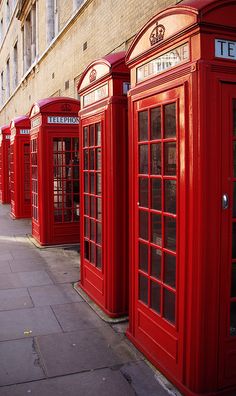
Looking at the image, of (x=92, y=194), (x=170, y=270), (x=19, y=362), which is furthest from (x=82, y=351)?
(x=92, y=194)

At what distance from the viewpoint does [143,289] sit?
3924mm

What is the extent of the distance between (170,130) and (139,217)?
94 cm

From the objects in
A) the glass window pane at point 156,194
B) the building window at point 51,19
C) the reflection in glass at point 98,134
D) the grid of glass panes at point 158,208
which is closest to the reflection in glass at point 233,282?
the grid of glass panes at point 158,208

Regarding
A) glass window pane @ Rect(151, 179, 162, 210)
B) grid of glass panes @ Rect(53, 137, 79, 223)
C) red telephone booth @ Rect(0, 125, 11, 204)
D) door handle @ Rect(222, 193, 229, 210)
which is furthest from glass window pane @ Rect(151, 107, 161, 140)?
red telephone booth @ Rect(0, 125, 11, 204)

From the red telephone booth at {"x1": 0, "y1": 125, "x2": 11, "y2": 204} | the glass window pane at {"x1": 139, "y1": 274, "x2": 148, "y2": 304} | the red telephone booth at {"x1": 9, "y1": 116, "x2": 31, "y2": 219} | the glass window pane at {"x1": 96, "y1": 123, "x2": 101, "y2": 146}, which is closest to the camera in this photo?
the glass window pane at {"x1": 139, "y1": 274, "x2": 148, "y2": 304}

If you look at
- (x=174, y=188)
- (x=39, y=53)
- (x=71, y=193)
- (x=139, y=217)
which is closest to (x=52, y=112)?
(x=71, y=193)

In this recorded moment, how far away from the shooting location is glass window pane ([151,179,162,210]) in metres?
3.57

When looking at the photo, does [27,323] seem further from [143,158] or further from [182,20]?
[182,20]

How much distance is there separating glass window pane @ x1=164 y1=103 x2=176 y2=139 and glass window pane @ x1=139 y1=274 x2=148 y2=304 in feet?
4.34

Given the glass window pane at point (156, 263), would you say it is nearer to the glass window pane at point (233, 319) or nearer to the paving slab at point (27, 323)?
the glass window pane at point (233, 319)

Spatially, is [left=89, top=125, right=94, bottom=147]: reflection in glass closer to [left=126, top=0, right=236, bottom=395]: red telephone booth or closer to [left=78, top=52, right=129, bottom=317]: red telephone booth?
[left=78, top=52, right=129, bottom=317]: red telephone booth

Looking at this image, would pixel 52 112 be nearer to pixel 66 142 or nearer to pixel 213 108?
pixel 66 142

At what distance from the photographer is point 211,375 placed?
3.11 metres

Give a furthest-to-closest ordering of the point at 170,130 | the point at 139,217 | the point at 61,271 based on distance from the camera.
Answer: the point at 61,271
the point at 139,217
the point at 170,130
